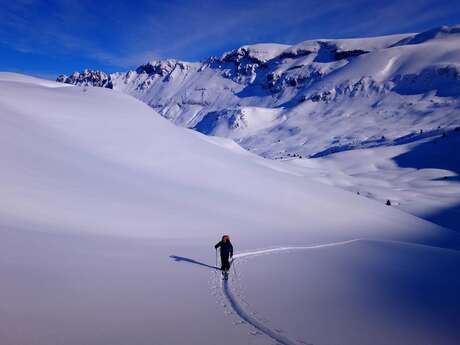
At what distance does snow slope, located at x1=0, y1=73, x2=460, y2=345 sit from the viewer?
732 centimetres

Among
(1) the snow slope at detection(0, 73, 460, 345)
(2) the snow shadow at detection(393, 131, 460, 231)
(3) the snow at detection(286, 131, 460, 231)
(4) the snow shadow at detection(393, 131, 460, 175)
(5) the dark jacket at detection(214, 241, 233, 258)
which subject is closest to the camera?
(1) the snow slope at detection(0, 73, 460, 345)

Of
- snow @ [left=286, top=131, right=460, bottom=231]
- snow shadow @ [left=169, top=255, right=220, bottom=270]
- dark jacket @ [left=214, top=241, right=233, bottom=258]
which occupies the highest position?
snow @ [left=286, top=131, right=460, bottom=231]

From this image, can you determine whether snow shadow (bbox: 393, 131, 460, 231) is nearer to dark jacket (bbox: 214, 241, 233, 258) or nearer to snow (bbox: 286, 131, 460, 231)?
snow (bbox: 286, 131, 460, 231)

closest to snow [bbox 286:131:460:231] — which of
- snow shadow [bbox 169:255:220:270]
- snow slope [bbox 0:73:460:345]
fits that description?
snow slope [bbox 0:73:460:345]

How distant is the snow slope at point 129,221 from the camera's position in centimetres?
732

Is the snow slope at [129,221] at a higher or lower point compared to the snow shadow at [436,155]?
lower

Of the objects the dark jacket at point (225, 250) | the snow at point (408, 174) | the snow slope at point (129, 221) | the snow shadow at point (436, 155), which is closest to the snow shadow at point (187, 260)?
the snow slope at point (129, 221)

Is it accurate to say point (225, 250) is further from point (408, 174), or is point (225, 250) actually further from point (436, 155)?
point (436, 155)

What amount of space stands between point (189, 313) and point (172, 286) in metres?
1.86

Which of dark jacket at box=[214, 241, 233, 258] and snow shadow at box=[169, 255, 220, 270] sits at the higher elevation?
dark jacket at box=[214, 241, 233, 258]

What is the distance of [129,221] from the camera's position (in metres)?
16.2

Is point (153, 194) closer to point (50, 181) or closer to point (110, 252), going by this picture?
point (50, 181)

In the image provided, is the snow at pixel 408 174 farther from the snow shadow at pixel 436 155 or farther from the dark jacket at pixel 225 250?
the dark jacket at pixel 225 250

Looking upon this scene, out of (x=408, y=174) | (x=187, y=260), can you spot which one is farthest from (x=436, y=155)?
(x=187, y=260)
